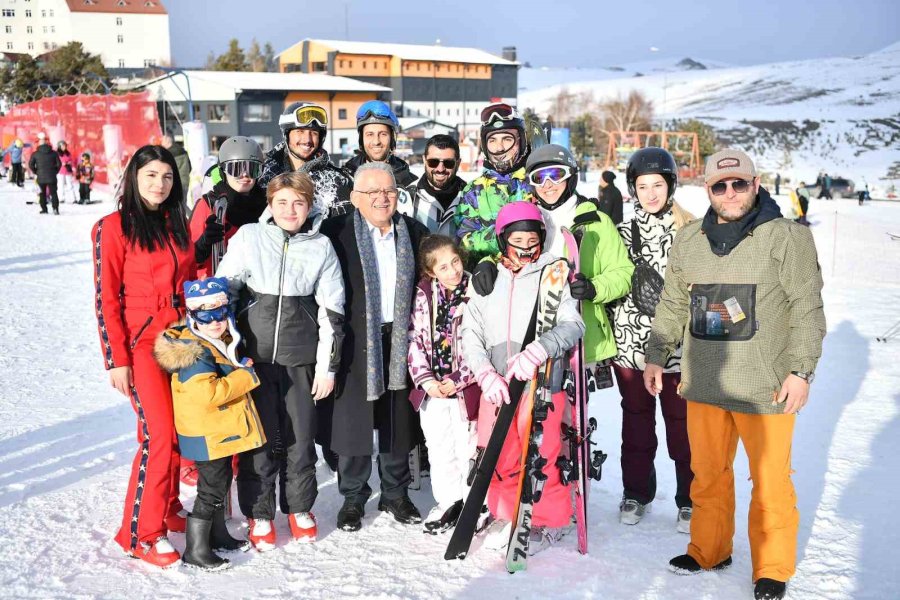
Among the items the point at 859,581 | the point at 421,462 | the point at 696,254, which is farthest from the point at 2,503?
the point at 859,581

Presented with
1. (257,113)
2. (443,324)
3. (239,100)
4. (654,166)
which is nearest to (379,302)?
(443,324)

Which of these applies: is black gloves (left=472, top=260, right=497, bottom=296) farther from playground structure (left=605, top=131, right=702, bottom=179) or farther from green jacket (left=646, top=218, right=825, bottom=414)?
playground structure (left=605, top=131, right=702, bottom=179)

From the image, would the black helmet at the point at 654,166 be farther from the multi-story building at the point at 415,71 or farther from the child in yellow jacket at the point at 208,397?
the multi-story building at the point at 415,71

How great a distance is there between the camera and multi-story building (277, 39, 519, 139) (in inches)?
2344

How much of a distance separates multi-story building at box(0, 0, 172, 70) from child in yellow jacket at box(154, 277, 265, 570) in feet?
326

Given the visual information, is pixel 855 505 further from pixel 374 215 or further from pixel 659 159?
pixel 374 215

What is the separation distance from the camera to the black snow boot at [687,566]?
3.40m

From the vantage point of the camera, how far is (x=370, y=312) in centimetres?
372

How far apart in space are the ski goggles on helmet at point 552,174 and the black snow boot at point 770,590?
2040mm

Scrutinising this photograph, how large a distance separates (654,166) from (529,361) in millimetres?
1227

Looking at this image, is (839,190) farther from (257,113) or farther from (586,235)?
(257,113)

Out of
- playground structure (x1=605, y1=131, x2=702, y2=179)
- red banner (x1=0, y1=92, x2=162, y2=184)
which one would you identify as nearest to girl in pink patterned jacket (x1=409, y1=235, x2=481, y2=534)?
red banner (x1=0, y1=92, x2=162, y2=184)

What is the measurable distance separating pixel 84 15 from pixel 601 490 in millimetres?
104817

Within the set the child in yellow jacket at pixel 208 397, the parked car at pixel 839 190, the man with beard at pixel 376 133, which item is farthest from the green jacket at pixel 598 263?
the parked car at pixel 839 190
